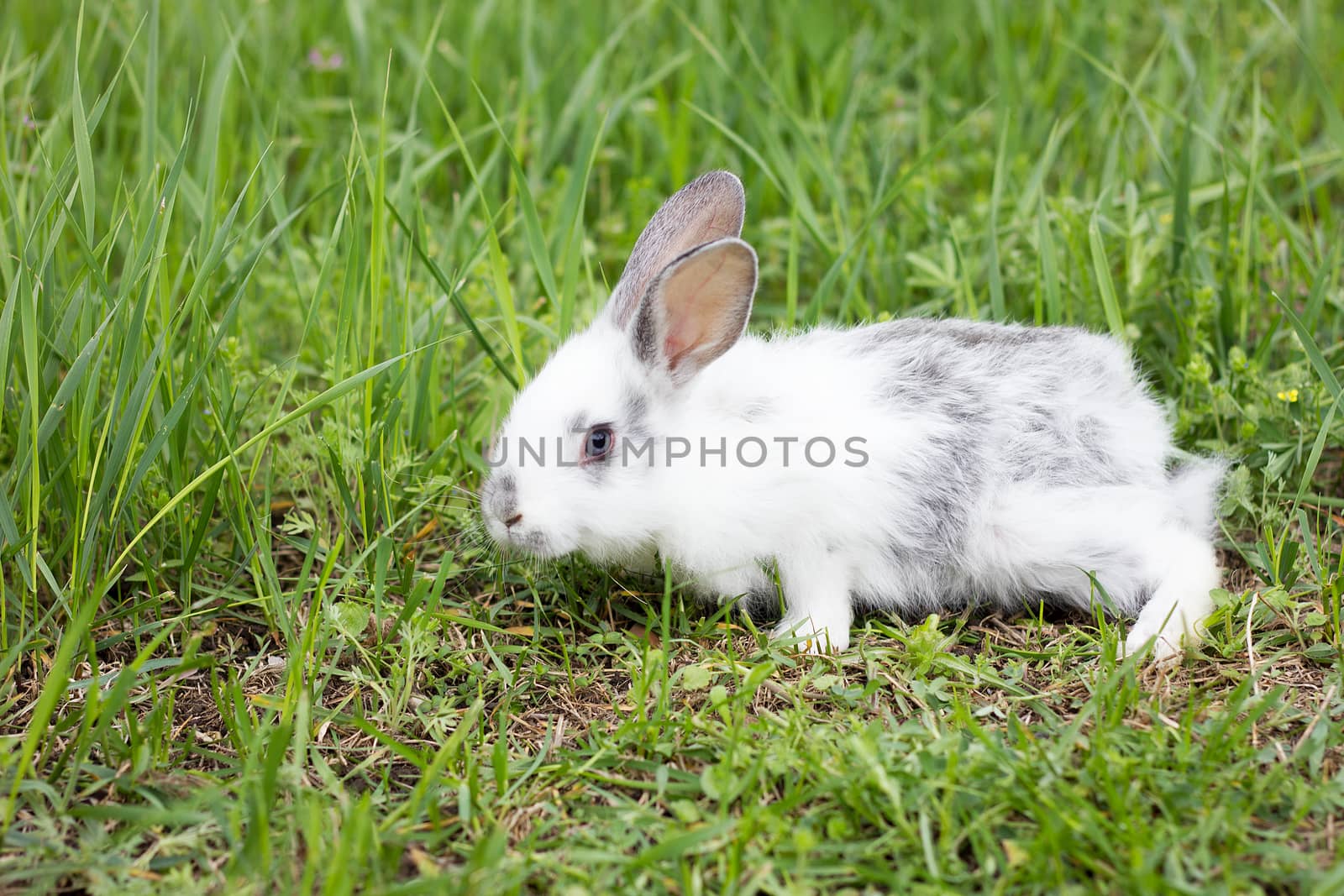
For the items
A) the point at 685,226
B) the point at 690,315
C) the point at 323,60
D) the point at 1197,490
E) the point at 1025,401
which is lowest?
the point at 1197,490

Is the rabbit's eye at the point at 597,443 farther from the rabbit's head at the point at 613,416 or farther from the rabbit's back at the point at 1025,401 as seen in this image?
the rabbit's back at the point at 1025,401

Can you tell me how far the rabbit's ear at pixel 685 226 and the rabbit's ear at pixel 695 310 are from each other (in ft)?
0.84

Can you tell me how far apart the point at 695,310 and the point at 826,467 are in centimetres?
53

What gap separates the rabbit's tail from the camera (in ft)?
11.2

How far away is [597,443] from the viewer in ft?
10.1

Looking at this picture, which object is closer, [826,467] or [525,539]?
[525,539]

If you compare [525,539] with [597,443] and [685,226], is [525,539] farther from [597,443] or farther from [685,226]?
[685,226]

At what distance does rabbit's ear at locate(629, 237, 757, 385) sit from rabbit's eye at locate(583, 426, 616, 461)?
8.3 inches

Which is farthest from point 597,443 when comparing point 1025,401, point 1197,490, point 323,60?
point 323,60

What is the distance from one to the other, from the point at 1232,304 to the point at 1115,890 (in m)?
2.36

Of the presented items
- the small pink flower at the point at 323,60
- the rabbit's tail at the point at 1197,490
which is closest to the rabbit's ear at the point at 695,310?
the rabbit's tail at the point at 1197,490

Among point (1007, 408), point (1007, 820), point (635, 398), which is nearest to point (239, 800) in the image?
point (635, 398)

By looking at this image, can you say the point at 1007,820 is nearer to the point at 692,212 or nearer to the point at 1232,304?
the point at 692,212

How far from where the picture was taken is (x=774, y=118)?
15.8 ft
